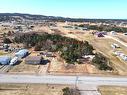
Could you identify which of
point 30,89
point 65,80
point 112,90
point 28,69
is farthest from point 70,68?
point 30,89

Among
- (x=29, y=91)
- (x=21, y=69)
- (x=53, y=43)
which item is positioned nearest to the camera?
(x=29, y=91)

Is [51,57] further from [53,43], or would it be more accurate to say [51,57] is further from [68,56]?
[53,43]

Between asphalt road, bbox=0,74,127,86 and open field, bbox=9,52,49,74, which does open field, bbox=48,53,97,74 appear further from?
asphalt road, bbox=0,74,127,86

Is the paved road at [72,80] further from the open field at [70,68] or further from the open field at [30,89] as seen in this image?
the open field at [70,68]

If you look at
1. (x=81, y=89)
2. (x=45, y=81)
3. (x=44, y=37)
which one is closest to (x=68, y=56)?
(x=45, y=81)

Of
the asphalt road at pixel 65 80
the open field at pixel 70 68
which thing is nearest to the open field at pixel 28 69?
the open field at pixel 70 68

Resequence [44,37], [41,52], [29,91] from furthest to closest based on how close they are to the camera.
Answer: [44,37] < [41,52] < [29,91]

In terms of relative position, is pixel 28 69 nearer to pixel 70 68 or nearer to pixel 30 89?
pixel 70 68
